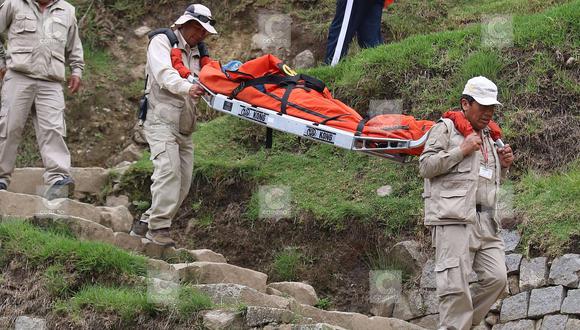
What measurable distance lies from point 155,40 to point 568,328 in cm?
394

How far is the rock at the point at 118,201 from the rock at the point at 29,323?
3.09 metres

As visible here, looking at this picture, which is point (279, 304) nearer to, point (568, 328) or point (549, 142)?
point (568, 328)

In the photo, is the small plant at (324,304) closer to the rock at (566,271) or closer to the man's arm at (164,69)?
the rock at (566,271)

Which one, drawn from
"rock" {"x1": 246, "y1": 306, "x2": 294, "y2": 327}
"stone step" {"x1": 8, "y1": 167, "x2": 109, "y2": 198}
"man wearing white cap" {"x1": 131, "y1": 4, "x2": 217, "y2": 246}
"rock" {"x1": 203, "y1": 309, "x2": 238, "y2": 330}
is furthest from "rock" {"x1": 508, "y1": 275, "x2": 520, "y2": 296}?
"stone step" {"x1": 8, "y1": 167, "x2": 109, "y2": 198}

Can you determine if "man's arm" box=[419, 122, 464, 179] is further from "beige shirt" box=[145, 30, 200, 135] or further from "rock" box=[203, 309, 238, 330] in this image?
"beige shirt" box=[145, 30, 200, 135]

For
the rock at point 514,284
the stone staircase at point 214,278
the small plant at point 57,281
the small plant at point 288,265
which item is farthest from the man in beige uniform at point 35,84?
the rock at point 514,284

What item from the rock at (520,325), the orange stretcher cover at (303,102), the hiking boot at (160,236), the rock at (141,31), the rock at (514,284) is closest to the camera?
the orange stretcher cover at (303,102)

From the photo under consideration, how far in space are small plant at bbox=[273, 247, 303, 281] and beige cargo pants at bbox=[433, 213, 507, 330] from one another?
236 centimetres

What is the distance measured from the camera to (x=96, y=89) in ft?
46.5

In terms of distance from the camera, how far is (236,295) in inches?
344

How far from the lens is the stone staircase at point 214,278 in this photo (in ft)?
27.5

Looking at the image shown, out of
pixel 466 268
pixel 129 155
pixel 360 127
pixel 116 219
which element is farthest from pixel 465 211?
pixel 129 155

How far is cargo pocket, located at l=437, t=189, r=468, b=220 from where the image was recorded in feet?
27.2

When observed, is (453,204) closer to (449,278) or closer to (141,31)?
(449,278)
